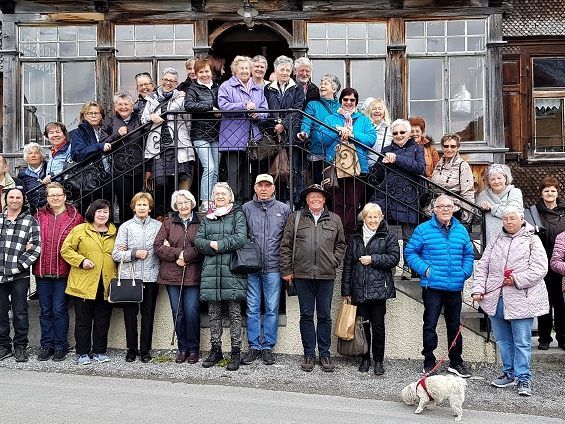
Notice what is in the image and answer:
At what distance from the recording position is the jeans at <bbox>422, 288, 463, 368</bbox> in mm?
6758

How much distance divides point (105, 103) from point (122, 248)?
14.0ft

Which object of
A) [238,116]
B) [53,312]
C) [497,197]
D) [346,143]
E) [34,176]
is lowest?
[53,312]

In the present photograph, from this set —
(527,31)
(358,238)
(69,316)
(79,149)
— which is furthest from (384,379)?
(527,31)

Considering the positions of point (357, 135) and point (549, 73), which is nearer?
point (357, 135)

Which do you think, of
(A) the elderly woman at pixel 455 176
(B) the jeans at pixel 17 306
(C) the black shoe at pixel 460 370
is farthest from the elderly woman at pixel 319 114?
(B) the jeans at pixel 17 306

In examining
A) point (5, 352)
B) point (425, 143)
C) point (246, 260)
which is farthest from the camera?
point (425, 143)

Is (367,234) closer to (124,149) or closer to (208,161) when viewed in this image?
(208,161)

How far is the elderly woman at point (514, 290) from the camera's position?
632 centimetres

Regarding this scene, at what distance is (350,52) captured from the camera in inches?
416

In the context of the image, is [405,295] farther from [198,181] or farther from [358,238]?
[198,181]

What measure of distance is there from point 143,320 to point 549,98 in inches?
308

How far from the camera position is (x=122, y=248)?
23.0ft

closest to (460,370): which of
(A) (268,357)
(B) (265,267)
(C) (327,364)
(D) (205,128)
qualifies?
(C) (327,364)

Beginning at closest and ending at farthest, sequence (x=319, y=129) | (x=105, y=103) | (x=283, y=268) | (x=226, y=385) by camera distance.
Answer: (x=226, y=385), (x=283, y=268), (x=319, y=129), (x=105, y=103)
